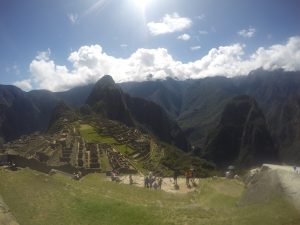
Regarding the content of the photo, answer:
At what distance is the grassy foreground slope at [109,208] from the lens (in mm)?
23859

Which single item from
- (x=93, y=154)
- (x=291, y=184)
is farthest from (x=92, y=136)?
(x=291, y=184)

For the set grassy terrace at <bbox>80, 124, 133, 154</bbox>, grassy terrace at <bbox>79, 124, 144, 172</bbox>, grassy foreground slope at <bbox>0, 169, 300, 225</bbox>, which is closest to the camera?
grassy foreground slope at <bbox>0, 169, 300, 225</bbox>

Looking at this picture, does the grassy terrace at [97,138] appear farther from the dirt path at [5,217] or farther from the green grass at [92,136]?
the dirt path at [5,217]

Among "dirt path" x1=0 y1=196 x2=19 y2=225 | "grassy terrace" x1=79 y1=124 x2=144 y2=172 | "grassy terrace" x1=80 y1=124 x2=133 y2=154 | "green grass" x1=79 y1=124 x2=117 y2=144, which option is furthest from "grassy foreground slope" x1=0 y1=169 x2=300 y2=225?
"green grass" x1=79 y1=124 x2=117 y2=144

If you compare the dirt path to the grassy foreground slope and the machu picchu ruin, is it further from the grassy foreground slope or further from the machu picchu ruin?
the machu picchu ruin

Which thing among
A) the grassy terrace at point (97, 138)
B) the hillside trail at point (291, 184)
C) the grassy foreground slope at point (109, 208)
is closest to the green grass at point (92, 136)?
the grassy terrace at point (97, 138)

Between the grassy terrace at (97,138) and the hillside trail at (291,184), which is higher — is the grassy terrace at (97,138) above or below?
below

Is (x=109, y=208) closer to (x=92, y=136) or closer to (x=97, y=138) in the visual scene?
(x=97, y=138)

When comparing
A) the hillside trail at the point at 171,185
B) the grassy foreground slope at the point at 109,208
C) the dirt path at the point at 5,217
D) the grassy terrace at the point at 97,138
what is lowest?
the grassy terrace at the point at 97,138

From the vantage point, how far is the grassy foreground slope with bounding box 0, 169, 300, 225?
78.3 feet

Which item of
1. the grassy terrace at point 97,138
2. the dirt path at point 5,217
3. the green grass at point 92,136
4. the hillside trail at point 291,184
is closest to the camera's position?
the dirt path at point 5,217

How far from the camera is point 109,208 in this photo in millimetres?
26656

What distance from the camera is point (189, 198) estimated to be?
3497cm

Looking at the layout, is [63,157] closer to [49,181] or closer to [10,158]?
[10,158]
